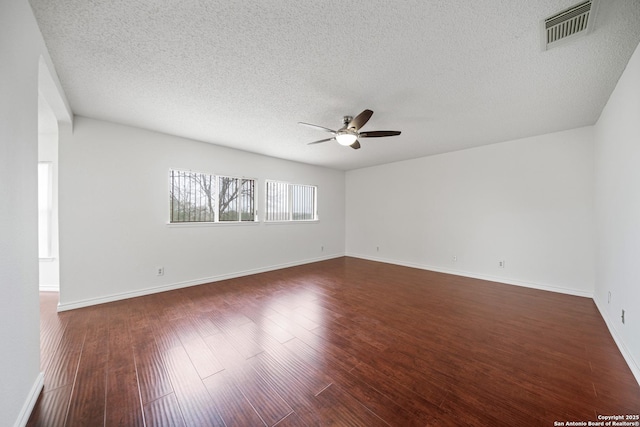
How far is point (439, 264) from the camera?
4871 millimetres

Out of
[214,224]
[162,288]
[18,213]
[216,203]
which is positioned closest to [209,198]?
[216,203]

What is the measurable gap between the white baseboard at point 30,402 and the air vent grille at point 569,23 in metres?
4.05

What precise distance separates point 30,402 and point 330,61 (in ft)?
10.4

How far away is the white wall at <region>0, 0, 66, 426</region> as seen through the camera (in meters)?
1.15

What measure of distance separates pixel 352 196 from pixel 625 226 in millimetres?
4982

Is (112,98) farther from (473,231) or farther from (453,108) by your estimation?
(473,231)

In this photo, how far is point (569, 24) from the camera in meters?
1.50

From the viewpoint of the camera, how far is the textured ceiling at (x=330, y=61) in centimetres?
143

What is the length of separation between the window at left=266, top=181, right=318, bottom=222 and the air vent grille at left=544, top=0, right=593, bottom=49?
4.53 metres

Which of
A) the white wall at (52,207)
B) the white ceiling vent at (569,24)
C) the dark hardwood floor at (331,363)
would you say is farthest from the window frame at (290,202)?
the white ceiling vent at (569,24)

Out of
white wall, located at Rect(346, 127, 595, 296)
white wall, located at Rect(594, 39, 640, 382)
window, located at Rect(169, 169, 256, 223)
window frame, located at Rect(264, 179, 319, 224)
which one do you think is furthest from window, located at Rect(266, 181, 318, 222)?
white wall, located at Rect(594, 39, 640, 382)

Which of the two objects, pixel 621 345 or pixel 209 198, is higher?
pixel 209 198

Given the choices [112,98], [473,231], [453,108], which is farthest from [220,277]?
[473,231]

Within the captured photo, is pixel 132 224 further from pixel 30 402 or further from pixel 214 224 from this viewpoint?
pixel 30 402
